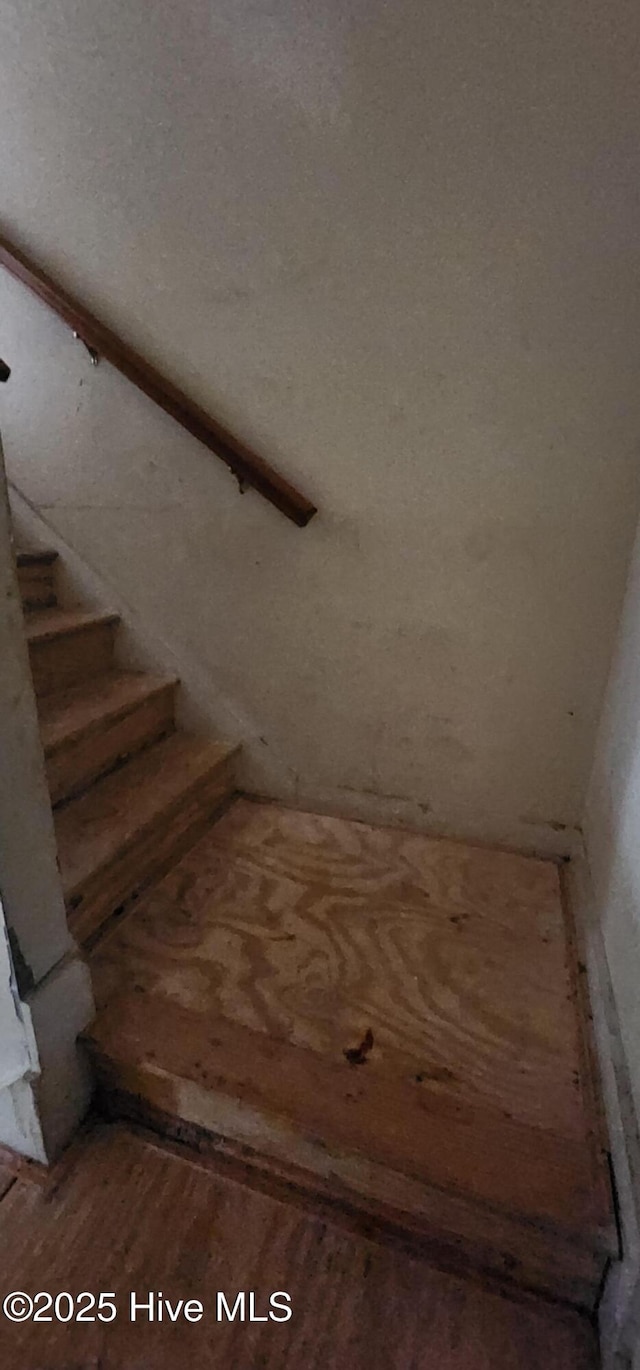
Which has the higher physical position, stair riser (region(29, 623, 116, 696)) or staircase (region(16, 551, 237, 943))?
stair riser (region(29, 623, 116, 696))

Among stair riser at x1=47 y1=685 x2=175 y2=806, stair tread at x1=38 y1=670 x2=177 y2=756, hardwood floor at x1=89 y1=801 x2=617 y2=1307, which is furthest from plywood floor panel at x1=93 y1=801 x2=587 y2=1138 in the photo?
stair tread at x1=38 y1=670 x2=177 y2=756

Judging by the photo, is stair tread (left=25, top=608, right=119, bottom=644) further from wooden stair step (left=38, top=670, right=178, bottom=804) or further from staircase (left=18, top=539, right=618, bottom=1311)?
wooden stair step (left=38, top=670, right=178, bottom=804)

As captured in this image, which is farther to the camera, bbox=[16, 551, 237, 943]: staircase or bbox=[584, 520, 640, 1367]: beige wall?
bbox=[16, 551, 237, 943]: staircase

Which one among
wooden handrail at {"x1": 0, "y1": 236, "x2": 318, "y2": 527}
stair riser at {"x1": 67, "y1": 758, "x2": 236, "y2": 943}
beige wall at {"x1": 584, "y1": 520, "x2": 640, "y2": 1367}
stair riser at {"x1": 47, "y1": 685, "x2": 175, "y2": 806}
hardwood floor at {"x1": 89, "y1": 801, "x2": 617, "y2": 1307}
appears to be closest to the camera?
beige wall at {"x1": 584, "y1": 520, "x2": 640, "y2": 1367}

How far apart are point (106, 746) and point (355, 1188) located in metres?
1.08

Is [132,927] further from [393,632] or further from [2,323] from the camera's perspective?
[2,323]

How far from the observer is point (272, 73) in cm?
142

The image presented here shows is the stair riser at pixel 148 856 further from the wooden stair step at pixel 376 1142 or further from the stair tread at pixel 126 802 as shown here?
the wooden stair step at pixel 376 1142

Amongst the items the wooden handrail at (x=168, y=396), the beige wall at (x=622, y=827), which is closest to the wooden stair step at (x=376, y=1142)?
the beige wall at (x=622, y=827)

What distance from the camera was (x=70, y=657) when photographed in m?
1.80

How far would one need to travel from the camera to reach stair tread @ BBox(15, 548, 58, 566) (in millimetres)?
1832

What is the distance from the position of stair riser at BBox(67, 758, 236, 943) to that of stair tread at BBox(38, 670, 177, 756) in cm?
28

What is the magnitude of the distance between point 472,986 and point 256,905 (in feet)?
1.66

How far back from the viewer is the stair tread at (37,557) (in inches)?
72.1
